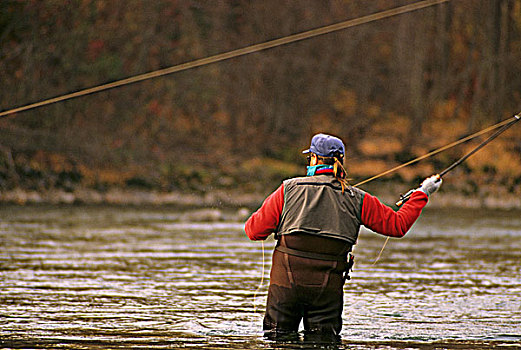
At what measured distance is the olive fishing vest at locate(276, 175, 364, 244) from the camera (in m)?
6.39

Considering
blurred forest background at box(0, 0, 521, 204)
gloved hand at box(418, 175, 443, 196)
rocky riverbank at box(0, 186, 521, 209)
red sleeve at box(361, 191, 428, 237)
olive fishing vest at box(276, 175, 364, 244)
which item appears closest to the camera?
olive fishing vest at box(276, 175, 364, 244)

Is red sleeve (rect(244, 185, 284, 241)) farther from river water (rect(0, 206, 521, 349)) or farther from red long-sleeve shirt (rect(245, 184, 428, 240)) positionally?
river water (rect(0, 206, 521, 349))

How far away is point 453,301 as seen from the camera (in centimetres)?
934

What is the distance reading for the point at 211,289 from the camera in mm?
10008

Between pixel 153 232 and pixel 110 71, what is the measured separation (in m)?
10.3

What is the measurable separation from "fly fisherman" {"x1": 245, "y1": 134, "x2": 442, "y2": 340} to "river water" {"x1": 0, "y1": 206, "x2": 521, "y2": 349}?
0.94ft

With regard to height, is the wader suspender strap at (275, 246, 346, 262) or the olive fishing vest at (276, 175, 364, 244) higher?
the olive fishing vest at (276, 175, 364, 244)

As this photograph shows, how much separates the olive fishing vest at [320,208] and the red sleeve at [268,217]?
0.11 ft

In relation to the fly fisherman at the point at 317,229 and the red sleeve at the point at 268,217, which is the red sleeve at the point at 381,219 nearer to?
the fly fisherman at the point at 317,229

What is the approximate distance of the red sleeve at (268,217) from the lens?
254 inches

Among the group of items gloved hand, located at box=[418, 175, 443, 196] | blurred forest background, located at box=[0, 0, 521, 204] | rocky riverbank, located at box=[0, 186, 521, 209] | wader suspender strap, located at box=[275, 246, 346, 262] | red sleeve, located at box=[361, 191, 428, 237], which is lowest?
wader suspender strap, located at box=[275, 246, 346, 262]

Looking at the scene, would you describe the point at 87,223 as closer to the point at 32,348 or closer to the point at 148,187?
the point at 148,187

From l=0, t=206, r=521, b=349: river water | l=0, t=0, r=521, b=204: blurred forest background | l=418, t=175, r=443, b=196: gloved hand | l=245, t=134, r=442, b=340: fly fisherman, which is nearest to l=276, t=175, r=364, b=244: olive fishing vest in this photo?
l=245, t=134, r=442, b=340: fly fisherman

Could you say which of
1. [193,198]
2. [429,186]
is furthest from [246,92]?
[429,186]
